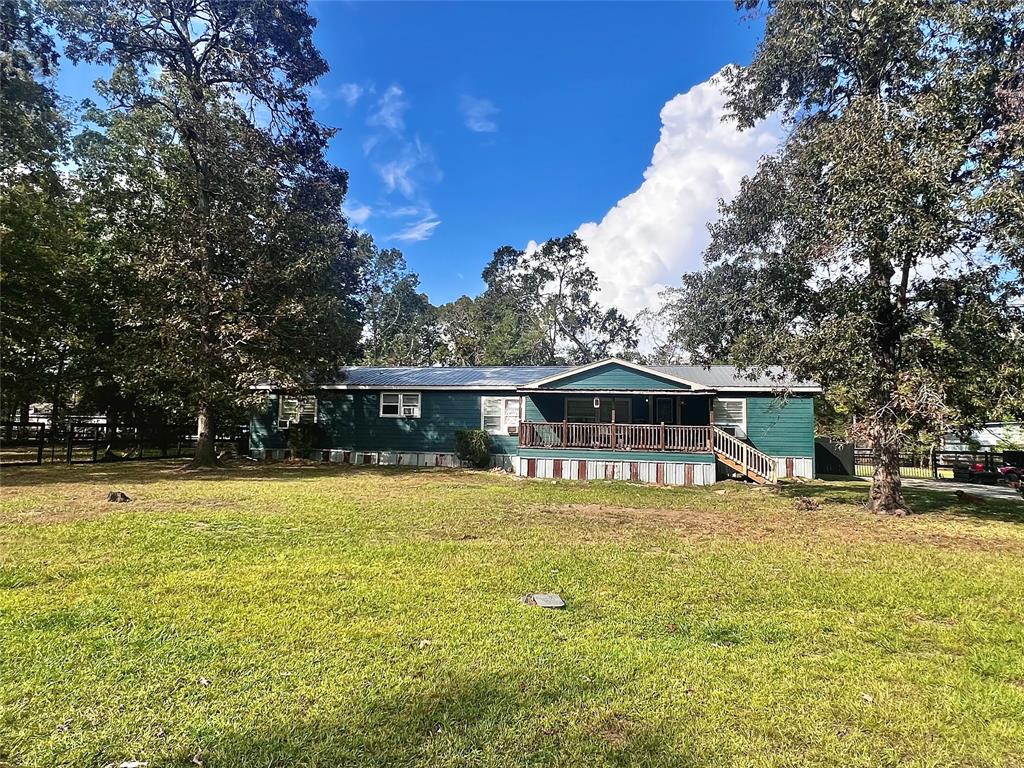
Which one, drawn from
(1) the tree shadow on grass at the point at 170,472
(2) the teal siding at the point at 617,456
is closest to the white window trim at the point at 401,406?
(1) the tree shadow on grass at the point at 170,472

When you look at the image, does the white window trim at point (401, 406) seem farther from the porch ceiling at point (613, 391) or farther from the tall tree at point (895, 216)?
the tall tree at point (895, 216)

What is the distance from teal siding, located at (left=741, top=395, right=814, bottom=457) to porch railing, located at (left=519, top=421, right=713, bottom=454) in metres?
2.76

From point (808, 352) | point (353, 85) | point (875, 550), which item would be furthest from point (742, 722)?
point (353, 85)

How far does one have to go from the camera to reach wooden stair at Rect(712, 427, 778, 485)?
1487 cm

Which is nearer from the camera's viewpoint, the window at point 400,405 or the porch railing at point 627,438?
the porch railing at point 627,438

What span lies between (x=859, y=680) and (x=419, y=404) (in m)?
18.0

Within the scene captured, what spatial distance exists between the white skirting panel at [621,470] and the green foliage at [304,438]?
29.0ft

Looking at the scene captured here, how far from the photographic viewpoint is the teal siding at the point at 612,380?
683 inches

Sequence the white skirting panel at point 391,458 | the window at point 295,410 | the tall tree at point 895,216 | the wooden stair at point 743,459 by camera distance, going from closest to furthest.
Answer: the tall tree at point 895,216 < the wooden stair at point 743,459 < the white skirting panel at point 391,458 < the window at point 295,410

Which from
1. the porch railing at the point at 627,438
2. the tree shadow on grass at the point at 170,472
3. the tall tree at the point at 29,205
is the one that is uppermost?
the tall tree at the point at 29,205

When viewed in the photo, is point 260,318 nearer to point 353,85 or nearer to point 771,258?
point 353,85

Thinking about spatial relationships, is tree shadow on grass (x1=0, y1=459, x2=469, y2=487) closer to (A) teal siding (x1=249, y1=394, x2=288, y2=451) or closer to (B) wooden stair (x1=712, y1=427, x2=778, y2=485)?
(A) teal siding (x1=249, y1=394, x2=288, y2=451)

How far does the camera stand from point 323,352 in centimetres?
1872

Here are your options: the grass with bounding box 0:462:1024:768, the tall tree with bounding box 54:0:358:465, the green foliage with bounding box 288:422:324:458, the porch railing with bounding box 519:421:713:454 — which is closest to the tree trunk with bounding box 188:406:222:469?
the tall tree with bounding box 54:0:358:465
